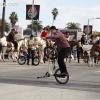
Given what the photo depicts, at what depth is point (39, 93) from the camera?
1141 cm

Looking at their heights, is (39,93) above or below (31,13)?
below

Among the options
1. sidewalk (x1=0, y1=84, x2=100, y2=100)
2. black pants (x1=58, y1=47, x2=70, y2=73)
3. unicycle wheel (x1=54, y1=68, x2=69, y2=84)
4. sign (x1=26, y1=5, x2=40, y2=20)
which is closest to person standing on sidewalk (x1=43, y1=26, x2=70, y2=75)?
black pants (x1=58, y1=47, x2=70, y2=73)

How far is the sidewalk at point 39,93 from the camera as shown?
34.9 feet

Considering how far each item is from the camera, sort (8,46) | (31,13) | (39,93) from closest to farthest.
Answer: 1. (39,93)
2. (8,46)
3. (31,13)

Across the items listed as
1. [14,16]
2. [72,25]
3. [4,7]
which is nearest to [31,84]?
[4,7]

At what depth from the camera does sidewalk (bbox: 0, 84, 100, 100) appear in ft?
34.9

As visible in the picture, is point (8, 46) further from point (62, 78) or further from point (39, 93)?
Answer: point (39, 93)

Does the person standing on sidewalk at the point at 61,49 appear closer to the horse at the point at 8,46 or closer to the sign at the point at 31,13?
the horse at the point at 8,46

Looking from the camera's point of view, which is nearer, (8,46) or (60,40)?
(60,40)

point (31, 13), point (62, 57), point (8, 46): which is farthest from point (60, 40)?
point (31, 13)

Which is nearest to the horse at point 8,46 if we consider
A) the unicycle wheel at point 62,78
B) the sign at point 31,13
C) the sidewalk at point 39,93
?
the sign at point 31,13

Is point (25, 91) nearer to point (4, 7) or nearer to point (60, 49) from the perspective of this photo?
point (60, 49)

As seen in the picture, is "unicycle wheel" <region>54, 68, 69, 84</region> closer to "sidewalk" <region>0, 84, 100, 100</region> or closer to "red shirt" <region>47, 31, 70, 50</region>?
"red shirt" <region>47, 31, 70, 50</region>

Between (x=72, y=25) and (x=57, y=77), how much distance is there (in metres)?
119
